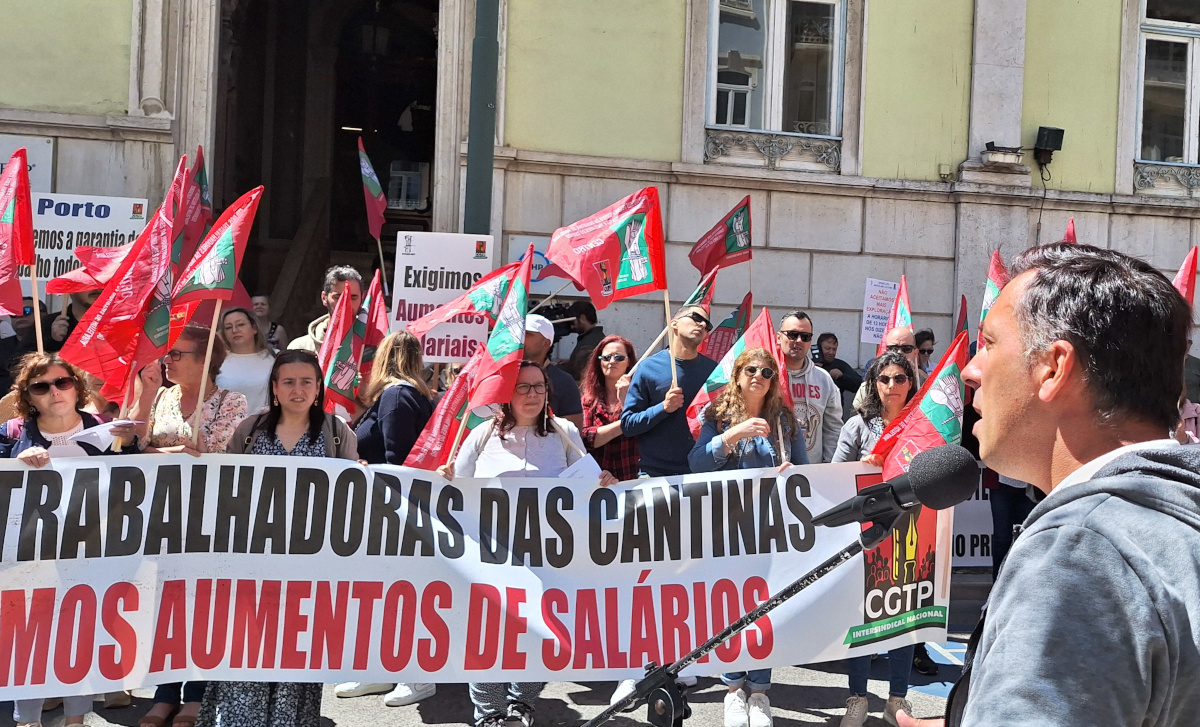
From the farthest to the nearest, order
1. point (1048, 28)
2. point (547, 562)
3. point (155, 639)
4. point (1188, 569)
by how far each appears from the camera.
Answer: point (1048, 28)
point (547, 562)
point (155, 639)
point (1188, 569)

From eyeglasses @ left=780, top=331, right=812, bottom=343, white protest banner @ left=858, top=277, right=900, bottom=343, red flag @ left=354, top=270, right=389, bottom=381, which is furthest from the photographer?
white protest banner @ left=858, top=277, right=900, bottom=343

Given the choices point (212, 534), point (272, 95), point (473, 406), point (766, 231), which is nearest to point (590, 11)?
point (766, 231)

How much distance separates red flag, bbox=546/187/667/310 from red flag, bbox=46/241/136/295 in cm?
266

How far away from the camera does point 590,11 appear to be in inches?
471

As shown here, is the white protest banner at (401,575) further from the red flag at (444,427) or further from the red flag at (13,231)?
the red flag at (13,231)

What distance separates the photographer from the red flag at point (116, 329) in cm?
552

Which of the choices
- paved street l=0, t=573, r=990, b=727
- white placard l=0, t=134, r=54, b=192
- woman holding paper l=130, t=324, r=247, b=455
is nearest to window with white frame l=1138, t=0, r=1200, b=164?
paved street l=0, t=573, r=990, b=727

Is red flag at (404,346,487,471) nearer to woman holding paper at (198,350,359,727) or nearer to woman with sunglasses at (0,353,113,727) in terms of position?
woman holding paper at (198,350,359,727)

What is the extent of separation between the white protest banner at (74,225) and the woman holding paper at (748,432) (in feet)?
21.8

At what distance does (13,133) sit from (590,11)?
587 cm

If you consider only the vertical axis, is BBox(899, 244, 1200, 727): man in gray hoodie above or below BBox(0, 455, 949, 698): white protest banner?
above

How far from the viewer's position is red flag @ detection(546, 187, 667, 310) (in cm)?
680

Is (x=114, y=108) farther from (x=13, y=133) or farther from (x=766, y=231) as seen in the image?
(x=766, y=231)

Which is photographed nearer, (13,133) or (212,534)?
(212,534)
